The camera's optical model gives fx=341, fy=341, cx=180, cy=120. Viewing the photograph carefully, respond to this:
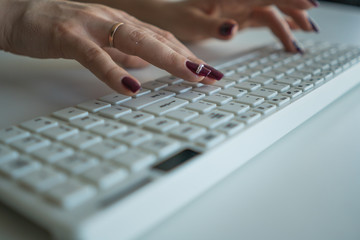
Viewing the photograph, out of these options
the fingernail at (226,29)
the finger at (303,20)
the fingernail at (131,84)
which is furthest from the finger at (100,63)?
the finger at (303,20)

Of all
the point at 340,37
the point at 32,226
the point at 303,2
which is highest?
the point at 303,2

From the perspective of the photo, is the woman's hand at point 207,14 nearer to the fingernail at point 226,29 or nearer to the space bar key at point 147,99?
the fingernail at point 226,29

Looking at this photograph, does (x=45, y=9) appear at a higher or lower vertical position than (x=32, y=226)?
higher

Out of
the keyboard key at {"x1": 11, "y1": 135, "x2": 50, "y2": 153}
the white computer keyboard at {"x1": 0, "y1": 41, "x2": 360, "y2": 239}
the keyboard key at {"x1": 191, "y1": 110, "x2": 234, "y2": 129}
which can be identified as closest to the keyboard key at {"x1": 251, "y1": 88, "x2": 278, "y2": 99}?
the white computer keyboard at {"x1": 0, "y1": 41, "x2": 360, "y2": 239}

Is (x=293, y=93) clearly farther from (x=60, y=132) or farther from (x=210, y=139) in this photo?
(x=60, y=132)

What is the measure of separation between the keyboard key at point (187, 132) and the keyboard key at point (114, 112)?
0.30ft

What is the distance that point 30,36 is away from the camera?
65 centimetres

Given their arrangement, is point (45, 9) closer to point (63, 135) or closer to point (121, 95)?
point (121, 95)

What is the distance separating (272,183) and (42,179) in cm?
27

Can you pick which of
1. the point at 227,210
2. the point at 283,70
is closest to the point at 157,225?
the point at 227,210

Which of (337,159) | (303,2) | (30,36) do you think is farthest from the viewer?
(303,2)

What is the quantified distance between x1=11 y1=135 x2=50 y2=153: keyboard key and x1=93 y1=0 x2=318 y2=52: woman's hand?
67 centimetres

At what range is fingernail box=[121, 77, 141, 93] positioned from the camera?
20.8 inches

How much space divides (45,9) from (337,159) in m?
0.59
